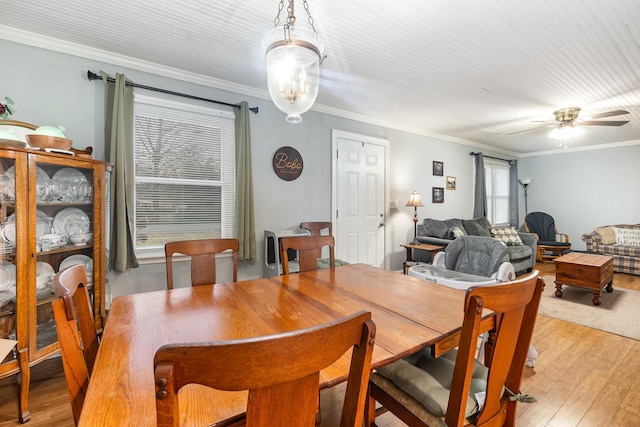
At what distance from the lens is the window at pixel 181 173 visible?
2.83 metres

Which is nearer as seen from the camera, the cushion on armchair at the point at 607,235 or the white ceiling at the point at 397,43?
the white ceiling at the point at 397,43

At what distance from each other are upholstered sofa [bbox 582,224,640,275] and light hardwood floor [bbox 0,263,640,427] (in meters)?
3.32

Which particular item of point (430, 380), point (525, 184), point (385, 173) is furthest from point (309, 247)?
point (525, 184)

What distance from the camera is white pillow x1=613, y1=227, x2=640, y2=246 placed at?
5.20 m

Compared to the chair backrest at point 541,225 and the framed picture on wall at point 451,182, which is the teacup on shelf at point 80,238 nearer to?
the framed picture on wall at point 451,182

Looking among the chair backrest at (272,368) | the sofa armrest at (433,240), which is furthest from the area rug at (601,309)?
the chair backrest at (272,368)

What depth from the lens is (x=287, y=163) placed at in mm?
3662

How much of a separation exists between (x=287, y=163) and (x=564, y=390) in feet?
10.5

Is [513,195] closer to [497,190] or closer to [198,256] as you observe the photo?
[497,190]

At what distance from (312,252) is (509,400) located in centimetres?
135

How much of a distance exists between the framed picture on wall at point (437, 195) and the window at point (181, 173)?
3.79 m

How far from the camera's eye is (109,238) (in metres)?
2.58

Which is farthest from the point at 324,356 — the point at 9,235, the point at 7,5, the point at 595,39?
the point at 595,39

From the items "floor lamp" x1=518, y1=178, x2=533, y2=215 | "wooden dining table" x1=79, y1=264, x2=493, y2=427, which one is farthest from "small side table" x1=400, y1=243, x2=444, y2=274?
"floor lamp" x1=518, y1=178, x2=533, y2=215
